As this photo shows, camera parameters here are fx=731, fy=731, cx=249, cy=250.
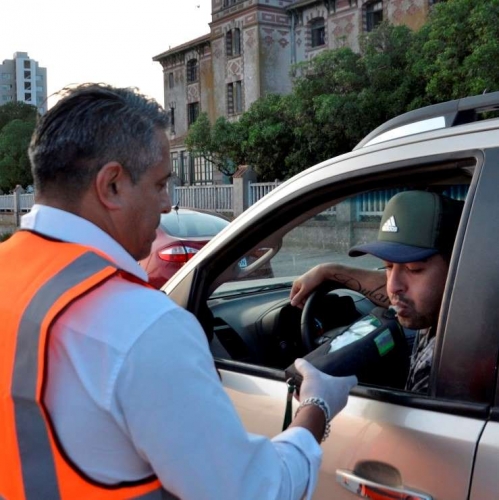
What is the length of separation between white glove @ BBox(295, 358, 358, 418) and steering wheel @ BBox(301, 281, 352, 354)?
40.0 inches

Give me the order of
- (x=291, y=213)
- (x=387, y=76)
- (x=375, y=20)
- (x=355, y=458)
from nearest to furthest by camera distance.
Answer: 1. (x=355, y=458)
2. (x=291, y=213)
3. (x=387, y=76)
4. (x=375, y=20)

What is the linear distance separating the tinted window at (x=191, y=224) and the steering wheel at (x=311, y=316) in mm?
5498

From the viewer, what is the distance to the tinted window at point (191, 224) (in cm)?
833

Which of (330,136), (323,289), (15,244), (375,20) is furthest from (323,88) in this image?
(15,244)

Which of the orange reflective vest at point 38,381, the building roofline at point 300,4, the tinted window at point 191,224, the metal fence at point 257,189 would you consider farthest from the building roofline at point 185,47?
the orange reflective vest at point 38,381

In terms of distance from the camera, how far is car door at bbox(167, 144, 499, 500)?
1495 millimetres

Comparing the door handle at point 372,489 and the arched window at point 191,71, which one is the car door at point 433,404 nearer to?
the door handle at point 372,489

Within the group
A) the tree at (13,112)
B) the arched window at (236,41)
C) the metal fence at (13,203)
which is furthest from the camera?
the tree at (13,112)

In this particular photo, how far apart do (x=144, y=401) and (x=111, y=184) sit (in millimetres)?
393

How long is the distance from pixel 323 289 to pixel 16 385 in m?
1.79

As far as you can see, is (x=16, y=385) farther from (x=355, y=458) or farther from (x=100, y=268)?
(x=355, y=458)

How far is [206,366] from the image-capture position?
3.72 feet

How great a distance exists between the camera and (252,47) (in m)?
33.2

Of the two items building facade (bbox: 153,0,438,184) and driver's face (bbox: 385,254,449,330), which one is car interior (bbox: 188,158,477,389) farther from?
building facade (bbox: 153,0,438,184)
